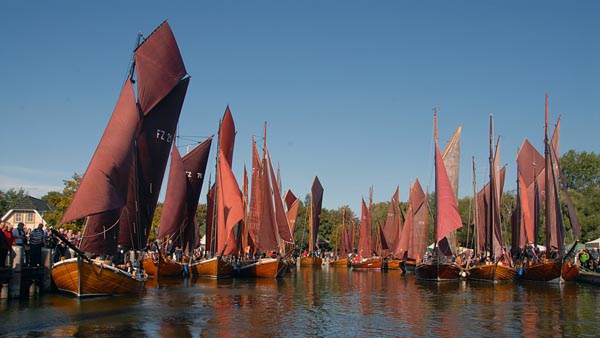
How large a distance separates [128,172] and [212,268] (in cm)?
1818

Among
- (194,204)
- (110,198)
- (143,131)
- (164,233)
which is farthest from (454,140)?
(110,198)

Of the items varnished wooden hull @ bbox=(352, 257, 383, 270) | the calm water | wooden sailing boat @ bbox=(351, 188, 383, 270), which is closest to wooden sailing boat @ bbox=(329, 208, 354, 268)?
wooden sailing boat @ bbox=(351, 188, 383, 270)

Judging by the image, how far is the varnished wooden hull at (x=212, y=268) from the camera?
42031 millimetres

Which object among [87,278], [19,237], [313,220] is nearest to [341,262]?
[313,220]

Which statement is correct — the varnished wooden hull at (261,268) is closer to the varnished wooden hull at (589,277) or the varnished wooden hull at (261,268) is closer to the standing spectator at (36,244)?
the standing spectator at (36,244)

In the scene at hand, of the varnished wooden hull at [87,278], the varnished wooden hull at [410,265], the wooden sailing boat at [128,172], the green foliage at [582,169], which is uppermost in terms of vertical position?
the green foliage at [582,169]

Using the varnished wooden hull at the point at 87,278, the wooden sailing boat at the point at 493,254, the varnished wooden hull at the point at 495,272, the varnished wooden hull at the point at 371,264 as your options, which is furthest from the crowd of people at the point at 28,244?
the varnished wooden hull at the point at 371,264

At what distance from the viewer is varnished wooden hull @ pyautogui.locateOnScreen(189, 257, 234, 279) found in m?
A: 42.0

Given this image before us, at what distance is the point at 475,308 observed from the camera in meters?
27.7

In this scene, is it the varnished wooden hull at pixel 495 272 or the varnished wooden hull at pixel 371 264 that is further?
the varnished wooden hull at pixel 371 264

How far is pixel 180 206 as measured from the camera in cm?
4100

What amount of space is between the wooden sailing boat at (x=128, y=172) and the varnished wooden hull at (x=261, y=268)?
1483 centimetres

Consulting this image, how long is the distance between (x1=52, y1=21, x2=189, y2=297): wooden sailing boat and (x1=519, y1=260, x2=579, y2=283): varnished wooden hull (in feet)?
83.1

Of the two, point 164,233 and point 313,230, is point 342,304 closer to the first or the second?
point 164,233
